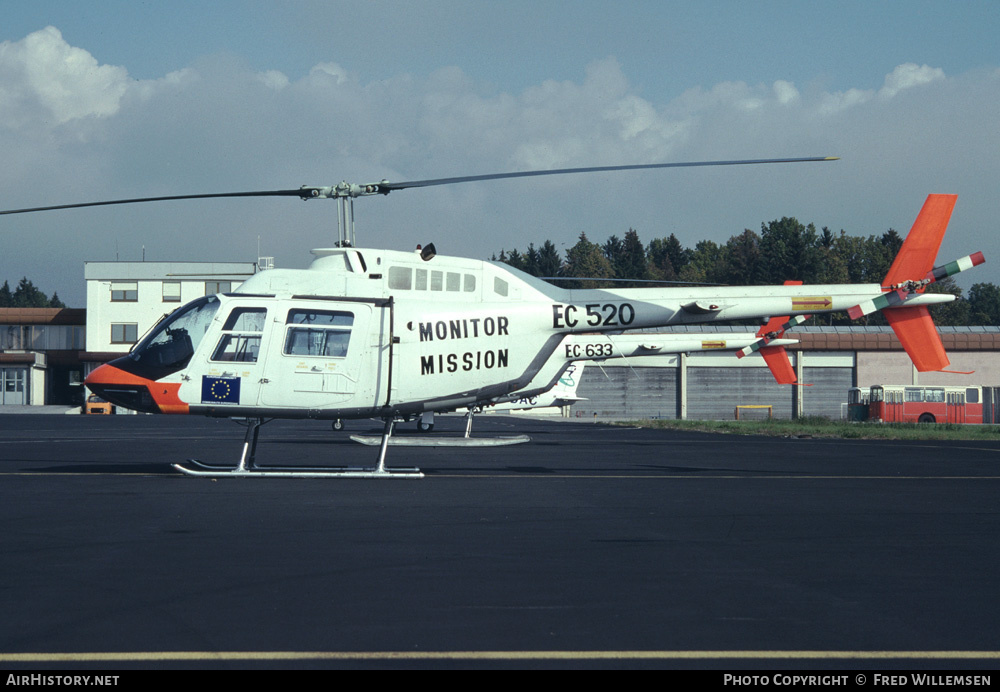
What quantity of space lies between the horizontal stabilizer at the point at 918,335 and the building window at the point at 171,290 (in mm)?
67763

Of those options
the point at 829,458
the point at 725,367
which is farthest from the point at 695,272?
the point at 829,458

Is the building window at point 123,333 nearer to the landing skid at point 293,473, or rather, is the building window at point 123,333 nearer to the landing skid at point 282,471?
the landing skid at point 282,471

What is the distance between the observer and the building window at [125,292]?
77000 millimetres

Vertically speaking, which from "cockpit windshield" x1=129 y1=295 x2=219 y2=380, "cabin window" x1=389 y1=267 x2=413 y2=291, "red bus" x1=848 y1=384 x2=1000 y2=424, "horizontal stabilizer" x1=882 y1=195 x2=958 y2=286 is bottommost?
"red bus" x1=848 y1=384 x2=1000 y2=424

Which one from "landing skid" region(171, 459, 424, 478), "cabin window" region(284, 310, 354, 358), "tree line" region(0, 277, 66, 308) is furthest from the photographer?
"tree line" region(0, 277, 66, 308)

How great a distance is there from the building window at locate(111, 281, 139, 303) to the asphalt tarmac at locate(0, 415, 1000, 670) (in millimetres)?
66569

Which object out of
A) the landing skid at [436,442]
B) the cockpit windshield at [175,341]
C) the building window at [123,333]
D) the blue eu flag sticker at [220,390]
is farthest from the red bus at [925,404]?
the building window at [123,333]

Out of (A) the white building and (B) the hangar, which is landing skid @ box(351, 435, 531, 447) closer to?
(B) the hangar

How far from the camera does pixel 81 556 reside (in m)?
7.99

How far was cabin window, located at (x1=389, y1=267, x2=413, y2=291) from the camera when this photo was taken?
52.3 ft

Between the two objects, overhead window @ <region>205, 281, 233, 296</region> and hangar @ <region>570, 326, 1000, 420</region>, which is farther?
overhead window @ <region>205, 281, 233, 296</region>

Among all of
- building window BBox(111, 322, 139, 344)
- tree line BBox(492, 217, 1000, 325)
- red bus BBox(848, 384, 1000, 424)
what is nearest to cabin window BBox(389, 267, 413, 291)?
red bus BBox(848, 384, 1000, 424)

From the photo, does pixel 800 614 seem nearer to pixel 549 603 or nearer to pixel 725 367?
pixel 549 603

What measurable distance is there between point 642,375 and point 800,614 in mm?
66142
